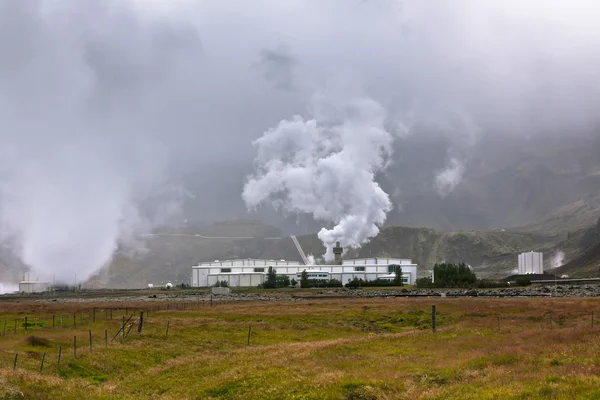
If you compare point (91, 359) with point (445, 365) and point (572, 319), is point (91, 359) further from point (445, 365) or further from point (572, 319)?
point (572, 319)

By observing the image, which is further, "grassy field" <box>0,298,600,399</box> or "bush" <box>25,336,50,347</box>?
"bush" <box>25,336,50,347</box>

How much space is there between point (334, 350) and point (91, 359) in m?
15.8

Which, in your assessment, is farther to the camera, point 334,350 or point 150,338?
point 150,338

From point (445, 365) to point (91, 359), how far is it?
23.0m

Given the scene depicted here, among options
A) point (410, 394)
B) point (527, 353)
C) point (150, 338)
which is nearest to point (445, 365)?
point (527, 353)

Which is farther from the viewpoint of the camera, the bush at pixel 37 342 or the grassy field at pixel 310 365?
the bush at pixel 37 342

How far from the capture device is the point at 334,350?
39062 millimetres

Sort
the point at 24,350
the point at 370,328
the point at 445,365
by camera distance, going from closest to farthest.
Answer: the point at 445,365, the point at 24,350, the point at 370,328

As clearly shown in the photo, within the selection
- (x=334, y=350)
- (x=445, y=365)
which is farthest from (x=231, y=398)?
(x=334, y=350)

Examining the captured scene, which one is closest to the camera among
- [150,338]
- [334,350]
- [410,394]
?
[410,394]

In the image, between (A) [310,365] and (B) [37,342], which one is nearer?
(A) [310,365]

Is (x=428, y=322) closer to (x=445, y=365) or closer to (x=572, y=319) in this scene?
(x=572, y=319)

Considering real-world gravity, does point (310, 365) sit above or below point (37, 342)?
above

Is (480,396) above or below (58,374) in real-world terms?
above
